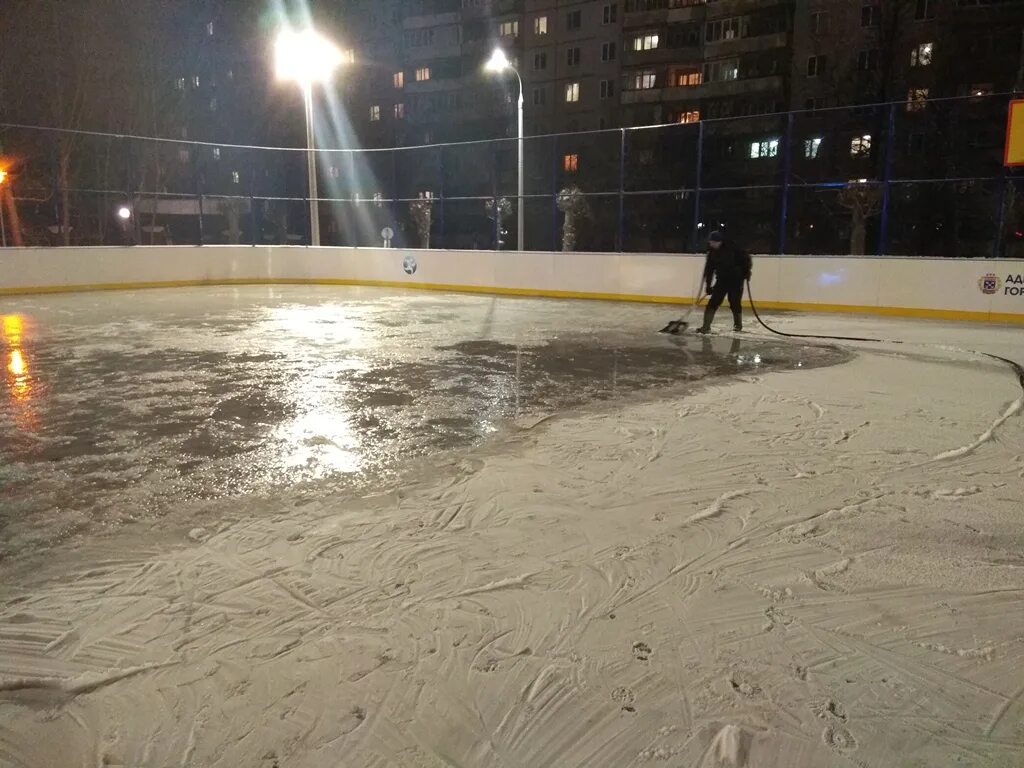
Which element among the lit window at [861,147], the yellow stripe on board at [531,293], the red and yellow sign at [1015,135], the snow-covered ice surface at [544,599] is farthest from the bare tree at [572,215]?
the snow-covered ice surface at [544,599]

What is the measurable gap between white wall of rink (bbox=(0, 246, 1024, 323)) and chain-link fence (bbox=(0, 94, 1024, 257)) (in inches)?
39.3

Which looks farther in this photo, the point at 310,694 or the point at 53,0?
the point at 53,0

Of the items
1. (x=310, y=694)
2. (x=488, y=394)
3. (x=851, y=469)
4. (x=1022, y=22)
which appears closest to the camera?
(x=310, y=694)

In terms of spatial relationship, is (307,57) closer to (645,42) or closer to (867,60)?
(867,60)

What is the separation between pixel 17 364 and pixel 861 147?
109 feet

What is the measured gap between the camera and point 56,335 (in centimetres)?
1109

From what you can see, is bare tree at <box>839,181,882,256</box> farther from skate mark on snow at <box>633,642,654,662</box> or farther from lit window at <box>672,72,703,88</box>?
skate mark on snow at <box>633,642,654,662</box>

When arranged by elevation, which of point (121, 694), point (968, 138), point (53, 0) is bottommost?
point (121, 694)

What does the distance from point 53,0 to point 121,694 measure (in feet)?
113

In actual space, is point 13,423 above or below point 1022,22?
below

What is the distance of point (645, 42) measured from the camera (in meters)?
46.6

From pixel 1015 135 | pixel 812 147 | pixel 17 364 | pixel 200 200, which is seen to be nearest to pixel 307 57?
pixel 200 200

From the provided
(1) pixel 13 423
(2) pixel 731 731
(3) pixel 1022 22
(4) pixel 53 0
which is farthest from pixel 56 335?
(3) pixel 1022 22

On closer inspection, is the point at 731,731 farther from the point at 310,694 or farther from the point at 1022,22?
the point at 1022,22
